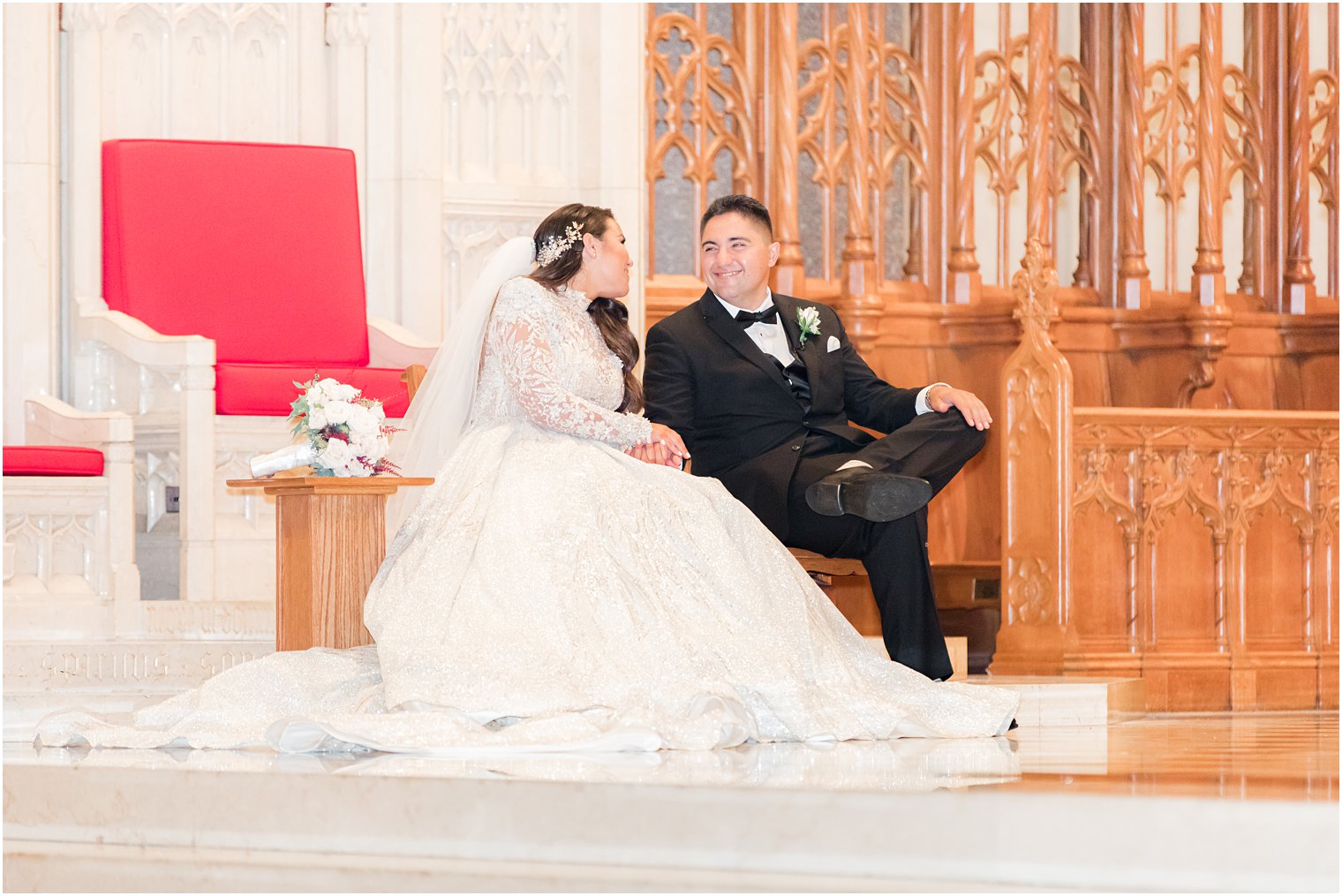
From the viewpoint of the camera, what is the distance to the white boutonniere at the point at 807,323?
199 inches

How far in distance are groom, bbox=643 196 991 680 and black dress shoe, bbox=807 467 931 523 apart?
7cm

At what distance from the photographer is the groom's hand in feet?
15.3

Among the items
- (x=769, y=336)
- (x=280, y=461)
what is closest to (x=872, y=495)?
(x=769, y=336)

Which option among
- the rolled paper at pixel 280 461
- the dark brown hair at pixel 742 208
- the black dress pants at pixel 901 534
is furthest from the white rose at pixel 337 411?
the dark brown hair at pixel 742 208

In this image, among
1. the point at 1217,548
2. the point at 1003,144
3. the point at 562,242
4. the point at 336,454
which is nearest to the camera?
the point at 336,454

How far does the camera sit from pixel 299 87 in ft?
21.3

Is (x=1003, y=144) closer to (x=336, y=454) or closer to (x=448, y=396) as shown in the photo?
(x=448, y=396)

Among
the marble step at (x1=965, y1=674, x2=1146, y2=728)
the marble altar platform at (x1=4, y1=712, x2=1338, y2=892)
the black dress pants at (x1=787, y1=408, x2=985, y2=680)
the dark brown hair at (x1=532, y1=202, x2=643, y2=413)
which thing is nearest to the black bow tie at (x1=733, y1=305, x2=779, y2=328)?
the black dress pants at (x1=787, y1=408, x2=985, y2=680)

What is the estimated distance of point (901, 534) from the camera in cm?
455

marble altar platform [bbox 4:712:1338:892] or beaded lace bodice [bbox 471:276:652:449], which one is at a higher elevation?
beaded lace bodice [bbox 471:276:652:449]

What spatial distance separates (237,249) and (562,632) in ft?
9.28

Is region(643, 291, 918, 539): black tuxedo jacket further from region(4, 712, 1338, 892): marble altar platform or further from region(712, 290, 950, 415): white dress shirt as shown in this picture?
region(4, 712, 1338, 892): marble altar platform

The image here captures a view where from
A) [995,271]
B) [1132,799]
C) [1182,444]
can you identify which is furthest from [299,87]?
[1132,799]

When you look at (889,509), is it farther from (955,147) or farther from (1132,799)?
(955,147)
